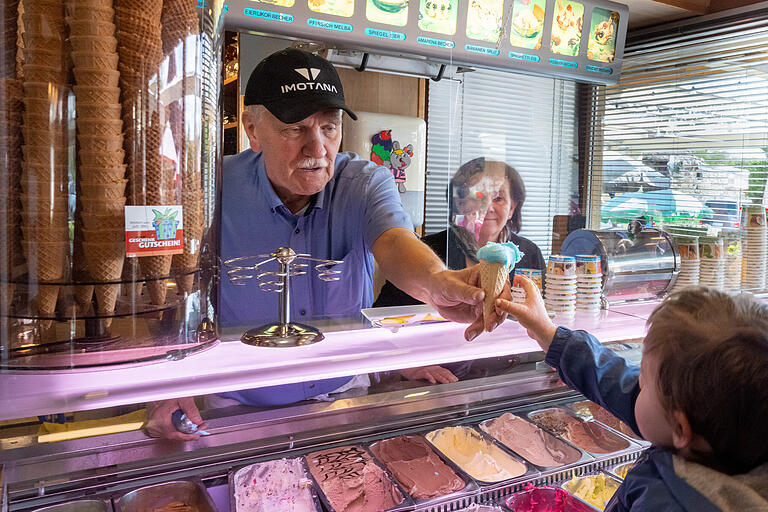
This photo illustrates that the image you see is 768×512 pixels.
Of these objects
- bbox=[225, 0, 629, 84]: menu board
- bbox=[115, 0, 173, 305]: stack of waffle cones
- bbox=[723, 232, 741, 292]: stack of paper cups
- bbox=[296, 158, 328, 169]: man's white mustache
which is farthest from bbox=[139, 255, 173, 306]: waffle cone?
bbox=[723, 232, 741, 292]: stack of paper cups

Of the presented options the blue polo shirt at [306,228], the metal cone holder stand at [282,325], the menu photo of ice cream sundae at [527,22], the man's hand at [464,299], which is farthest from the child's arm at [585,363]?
the menu photo of ice cream sundae at [527,22]

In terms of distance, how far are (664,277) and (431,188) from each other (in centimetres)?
277

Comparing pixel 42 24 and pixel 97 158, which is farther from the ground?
pixel 42 24

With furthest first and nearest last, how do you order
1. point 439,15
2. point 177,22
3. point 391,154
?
point 391,154, point 439,15, point 177,22

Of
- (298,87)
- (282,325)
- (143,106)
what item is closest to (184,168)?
(143,106)

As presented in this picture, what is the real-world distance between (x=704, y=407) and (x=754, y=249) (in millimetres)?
2442

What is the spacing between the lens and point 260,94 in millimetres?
2098

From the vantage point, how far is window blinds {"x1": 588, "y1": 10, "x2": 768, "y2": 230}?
3.57 meters

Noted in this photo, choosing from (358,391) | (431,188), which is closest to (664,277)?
(358,391)

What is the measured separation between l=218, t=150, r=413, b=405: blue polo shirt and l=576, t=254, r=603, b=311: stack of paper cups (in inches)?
29.4

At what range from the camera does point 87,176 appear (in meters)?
1.10

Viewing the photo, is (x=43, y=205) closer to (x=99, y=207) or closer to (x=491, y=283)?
(x=99, y=207)

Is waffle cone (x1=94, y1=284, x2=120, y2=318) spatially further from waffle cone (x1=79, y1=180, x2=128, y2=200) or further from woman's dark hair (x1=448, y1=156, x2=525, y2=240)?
woman's dark hair (x1=448, y1=156, x2=525, y2=240)

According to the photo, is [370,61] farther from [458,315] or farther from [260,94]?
[458,315]
